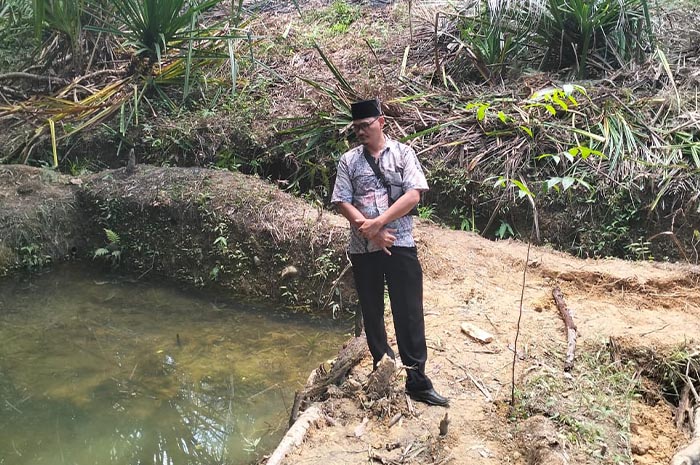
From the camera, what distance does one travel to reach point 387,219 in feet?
8.81

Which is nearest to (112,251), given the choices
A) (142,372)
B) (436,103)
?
(142,372)

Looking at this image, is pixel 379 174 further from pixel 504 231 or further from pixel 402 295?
pixel 504 231

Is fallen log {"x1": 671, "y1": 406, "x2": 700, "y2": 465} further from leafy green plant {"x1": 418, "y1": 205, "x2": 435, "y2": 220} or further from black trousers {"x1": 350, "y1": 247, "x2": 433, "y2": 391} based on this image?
leafy green plant {"x1": 418, "y1": 205, "x2": 435, "y2": 220}

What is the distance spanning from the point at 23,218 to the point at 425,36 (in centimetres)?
481

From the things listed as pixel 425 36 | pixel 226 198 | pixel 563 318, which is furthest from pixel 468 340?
pixel 425 36

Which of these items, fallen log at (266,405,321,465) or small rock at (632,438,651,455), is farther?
small rock at (632,438,651,455)

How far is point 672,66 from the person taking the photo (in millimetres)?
6098

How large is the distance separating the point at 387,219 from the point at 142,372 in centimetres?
223

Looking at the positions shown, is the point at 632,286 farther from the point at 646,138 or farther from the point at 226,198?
the point at 226,198

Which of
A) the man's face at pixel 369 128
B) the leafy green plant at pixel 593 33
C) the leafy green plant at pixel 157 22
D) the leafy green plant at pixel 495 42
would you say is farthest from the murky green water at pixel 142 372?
the leafy green plant at pixel 593 33

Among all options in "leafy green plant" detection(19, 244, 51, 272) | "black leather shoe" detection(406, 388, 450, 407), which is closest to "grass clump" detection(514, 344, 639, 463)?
"black leather shoe" detection(406, 388, 450, 407)

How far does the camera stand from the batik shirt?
2.78 m

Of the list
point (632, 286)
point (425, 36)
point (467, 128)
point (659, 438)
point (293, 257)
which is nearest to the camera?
point (659, 438)

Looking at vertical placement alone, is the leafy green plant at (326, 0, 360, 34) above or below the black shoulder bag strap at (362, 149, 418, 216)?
above
